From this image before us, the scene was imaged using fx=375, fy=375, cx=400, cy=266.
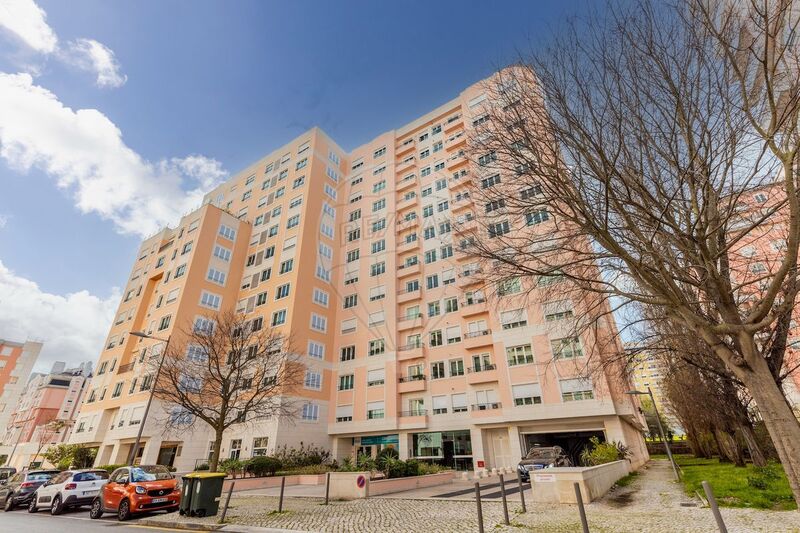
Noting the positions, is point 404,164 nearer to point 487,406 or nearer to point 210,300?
point 210,300

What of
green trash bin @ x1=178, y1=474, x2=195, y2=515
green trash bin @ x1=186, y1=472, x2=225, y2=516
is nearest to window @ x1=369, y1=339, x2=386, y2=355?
green trash bin @ x1=186, y1=472, x2=225, y2=516

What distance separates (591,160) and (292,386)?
26777 millimetres

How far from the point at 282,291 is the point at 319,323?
4.52 metres

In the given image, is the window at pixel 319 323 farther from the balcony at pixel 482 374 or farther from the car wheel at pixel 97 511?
the car wheel at pixel 97 511

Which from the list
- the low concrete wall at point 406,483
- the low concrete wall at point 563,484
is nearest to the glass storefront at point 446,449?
the low concrete wall at point 406,483

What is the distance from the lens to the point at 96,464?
29.6 meters

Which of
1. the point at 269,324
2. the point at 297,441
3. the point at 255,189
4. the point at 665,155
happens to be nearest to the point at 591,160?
the point at 665,155

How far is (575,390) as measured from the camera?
77.0 feet

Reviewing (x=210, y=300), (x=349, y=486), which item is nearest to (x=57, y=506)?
(x=349, y=486)

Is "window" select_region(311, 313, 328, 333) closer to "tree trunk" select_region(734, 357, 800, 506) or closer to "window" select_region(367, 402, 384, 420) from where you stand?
"window" select_region(367, 402, 384, 420)

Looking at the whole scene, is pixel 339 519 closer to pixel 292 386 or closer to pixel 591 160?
pixel 591 160

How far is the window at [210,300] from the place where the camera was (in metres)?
34.6

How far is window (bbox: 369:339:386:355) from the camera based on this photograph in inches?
1289

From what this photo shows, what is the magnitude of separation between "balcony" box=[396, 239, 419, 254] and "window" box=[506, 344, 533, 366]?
13.7m
